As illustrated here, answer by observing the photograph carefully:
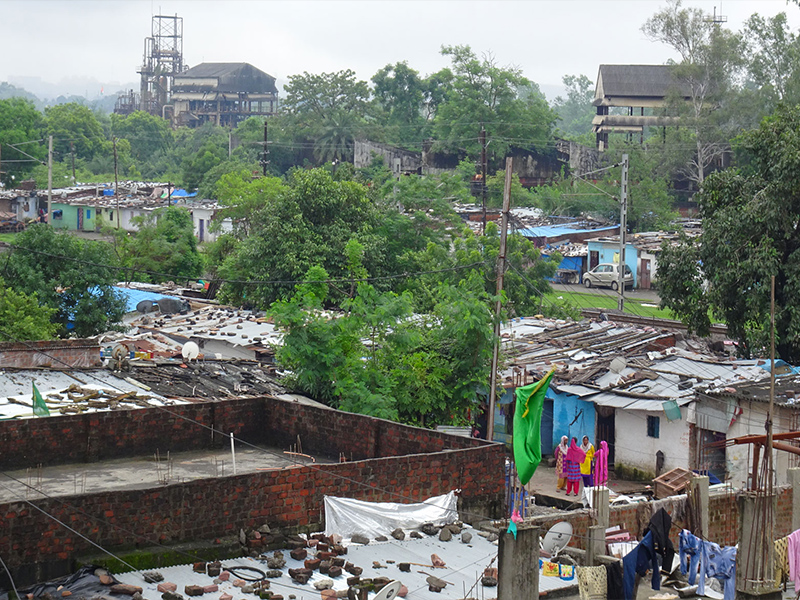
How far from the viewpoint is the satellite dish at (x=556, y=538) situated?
13.0m

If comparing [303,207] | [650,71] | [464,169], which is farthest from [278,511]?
[650,71]

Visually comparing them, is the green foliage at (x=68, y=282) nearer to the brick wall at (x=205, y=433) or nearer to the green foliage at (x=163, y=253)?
the green foliage at (x=163, y=253)

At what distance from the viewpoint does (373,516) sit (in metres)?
11.6

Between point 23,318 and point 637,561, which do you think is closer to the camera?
point 637,561

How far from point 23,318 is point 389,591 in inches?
655

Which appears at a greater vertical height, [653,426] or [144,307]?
[144,307]

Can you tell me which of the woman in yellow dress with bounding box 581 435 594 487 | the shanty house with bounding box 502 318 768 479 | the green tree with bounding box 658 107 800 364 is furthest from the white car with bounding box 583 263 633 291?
the woman in yellow dress with bounding box 581 435 594 487

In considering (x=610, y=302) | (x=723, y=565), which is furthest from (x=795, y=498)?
(x=610, y=302)

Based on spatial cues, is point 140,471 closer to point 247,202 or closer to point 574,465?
point 574,465

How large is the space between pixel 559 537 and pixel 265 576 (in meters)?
4.30

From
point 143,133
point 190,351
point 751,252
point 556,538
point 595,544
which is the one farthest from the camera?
point 143,133

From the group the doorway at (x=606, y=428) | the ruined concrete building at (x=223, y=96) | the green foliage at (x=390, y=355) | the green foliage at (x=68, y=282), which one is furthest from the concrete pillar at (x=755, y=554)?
the ruined concrete building at (x=223, y=96)

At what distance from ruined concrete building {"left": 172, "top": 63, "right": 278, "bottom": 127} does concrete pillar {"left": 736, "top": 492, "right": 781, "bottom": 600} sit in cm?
9700

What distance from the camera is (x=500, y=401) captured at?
72.6 ft
